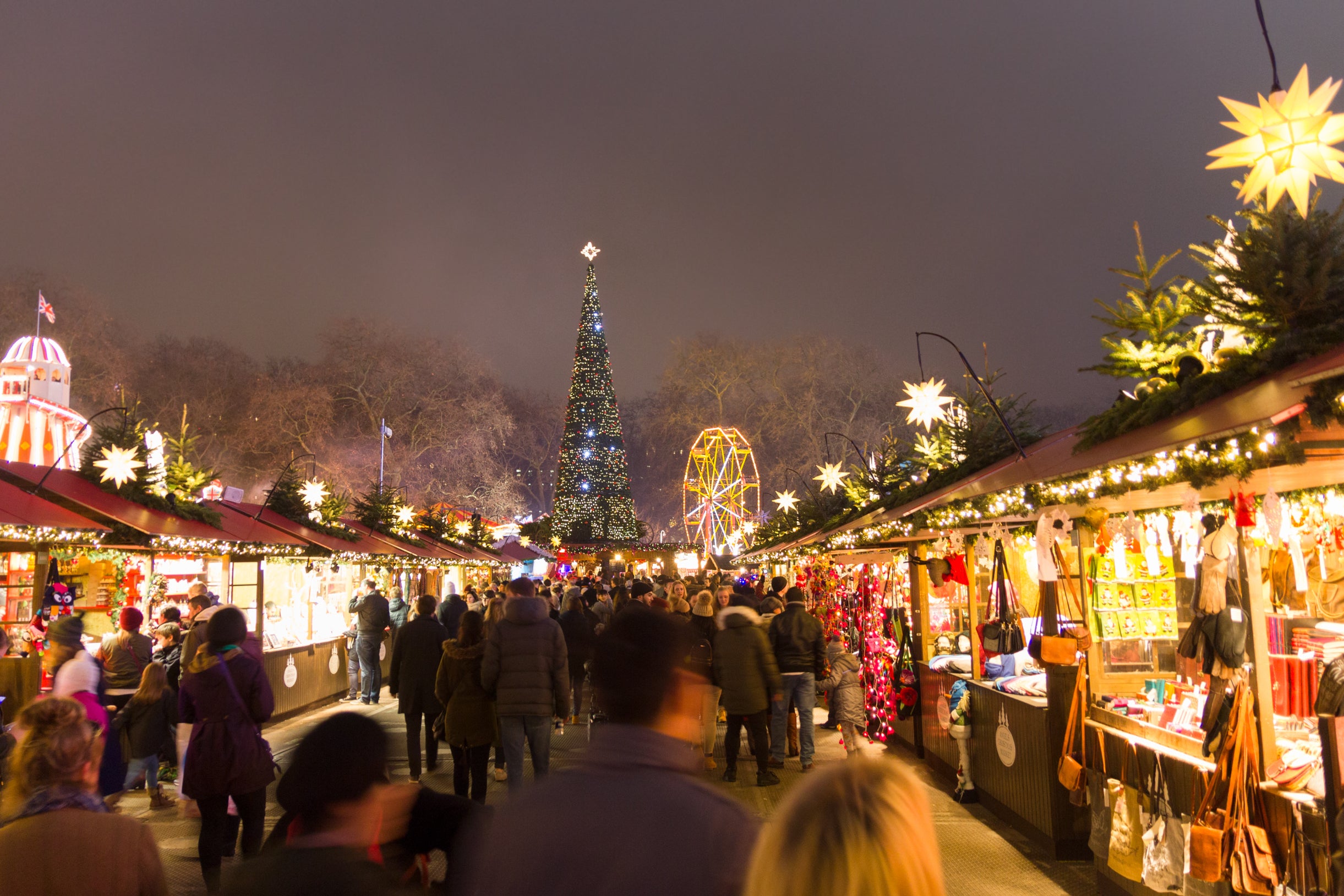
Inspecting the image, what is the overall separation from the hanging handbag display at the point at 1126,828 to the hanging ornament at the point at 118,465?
34.6 feet

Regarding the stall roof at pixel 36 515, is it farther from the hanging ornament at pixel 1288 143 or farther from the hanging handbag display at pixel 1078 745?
the hanging ornament at pixel 1288 143

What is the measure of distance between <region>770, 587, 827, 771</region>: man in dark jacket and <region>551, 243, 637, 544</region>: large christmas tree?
4015 centimetres

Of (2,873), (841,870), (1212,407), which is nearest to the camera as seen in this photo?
(841,870)

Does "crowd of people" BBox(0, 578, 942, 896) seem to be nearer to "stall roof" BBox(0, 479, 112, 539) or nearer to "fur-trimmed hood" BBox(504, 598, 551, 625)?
"fur-trimmed hood" BBox(504, 598, 551, 625)

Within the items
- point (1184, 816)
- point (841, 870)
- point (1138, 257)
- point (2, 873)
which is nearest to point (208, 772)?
point (2, 873)

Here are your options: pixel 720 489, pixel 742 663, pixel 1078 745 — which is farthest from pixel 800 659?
pixel 720 489

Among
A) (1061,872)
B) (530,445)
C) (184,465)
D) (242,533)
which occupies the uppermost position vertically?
(530,445)

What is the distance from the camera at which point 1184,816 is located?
15.5ft

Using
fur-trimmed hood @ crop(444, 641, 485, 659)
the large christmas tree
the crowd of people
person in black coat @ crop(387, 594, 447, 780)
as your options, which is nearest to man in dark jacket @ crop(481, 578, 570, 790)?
fur-trimmed hood @ crop(444, 641, 485, 659)

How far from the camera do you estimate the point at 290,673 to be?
12148 mm

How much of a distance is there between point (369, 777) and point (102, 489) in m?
10.9

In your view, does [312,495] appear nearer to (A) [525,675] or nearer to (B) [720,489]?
(A) [525,675]

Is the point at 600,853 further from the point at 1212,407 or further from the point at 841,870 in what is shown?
the point at 1212,407

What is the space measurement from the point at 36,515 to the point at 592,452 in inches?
1603
